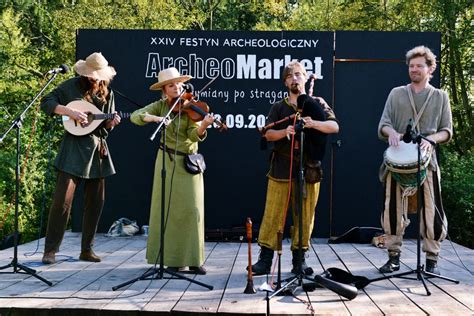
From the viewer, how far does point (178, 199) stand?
4637 mm

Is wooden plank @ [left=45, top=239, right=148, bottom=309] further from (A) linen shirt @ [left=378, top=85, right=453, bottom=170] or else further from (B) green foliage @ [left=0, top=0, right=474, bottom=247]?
(B) green foliage @ [left=0, top=0, right=474, bottom=247]

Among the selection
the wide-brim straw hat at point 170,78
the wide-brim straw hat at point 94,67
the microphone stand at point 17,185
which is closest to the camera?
the microphone stand at point 17,185

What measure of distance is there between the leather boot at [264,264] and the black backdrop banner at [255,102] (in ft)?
8.18

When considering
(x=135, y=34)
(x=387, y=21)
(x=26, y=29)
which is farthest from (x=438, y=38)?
(x=26, y=29)

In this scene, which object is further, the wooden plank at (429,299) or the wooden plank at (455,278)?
the wooden plank at (455,278)

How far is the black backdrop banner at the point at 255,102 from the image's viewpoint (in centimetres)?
720

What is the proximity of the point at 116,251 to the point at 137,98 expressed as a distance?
2.05m

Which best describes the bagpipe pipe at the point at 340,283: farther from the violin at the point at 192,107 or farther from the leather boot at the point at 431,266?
the violin at the point at 192,107

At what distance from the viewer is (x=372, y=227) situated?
23.1 feet

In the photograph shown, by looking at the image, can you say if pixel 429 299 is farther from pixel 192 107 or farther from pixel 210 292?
pixel 192 107

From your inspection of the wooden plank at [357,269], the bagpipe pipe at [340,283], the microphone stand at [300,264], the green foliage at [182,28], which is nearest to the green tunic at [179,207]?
the microphone stand at [300,264]

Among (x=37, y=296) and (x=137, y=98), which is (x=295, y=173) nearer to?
(x=37, y=296)

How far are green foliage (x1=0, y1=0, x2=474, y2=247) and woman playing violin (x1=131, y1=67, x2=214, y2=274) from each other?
14.3 feet

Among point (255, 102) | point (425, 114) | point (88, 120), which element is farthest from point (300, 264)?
point (255, 102)
